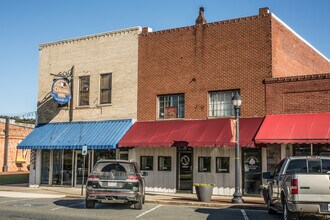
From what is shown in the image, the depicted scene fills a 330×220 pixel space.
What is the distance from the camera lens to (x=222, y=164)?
21.4 meters

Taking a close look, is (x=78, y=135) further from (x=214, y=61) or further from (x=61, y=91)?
(x=214, y=61)

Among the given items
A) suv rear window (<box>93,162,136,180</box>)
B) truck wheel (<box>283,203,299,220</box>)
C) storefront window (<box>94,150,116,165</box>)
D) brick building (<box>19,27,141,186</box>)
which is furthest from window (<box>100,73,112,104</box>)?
truck wheel (<box>283,203,299,220</box>)

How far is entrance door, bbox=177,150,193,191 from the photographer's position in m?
22.2

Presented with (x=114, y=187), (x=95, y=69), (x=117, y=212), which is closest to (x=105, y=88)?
A: (x=95, y=69)

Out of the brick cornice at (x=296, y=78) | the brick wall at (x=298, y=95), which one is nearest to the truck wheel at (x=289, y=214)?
the brick wall at (x=298, y=95)

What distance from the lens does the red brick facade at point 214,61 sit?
2091 cm

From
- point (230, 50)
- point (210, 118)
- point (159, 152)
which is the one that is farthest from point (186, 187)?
point (230, 50)

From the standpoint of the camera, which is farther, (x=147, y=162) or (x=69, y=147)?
(x=69, y=147)

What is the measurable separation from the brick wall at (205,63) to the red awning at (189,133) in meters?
0.64

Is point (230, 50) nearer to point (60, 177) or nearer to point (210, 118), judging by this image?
point (210, 118)

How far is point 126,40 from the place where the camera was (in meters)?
25.2

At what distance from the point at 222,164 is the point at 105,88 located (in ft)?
29.3

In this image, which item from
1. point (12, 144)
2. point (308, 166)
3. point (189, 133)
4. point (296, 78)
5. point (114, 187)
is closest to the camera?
point (308, 166)

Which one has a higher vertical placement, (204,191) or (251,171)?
(251,171)
